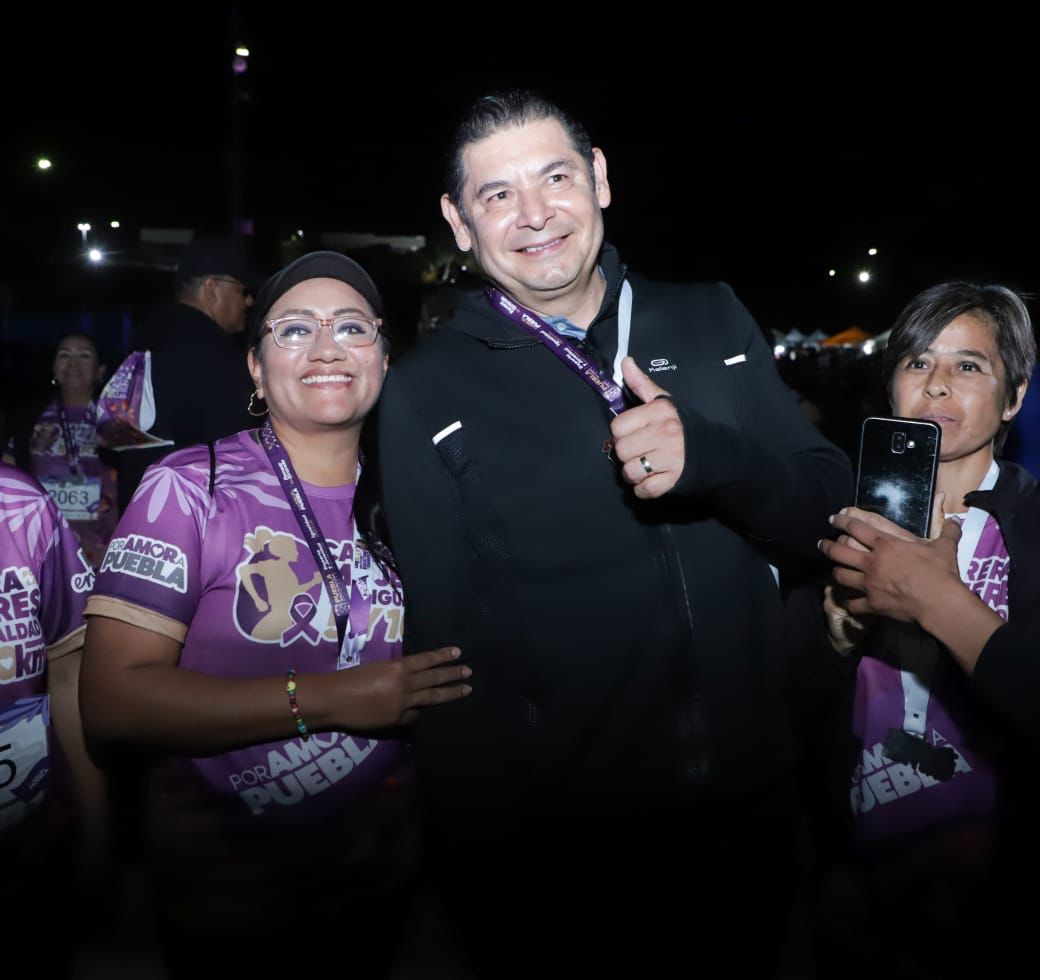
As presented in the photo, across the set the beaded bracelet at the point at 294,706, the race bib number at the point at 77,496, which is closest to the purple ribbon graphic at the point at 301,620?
the beaded bracelet at the point at 294,706

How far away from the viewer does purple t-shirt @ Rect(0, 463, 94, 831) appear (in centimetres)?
207

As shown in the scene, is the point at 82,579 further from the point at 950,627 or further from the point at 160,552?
the point at 950,627

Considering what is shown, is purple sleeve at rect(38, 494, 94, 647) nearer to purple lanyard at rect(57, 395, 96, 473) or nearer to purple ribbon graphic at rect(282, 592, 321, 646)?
purple ribbon graphic at rect(282, 592, 321, 646)

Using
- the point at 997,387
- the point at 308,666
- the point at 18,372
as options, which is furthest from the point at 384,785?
the point at 18,372

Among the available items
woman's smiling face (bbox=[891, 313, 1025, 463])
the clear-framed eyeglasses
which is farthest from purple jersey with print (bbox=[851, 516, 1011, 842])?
the clear-framed eyeglasses

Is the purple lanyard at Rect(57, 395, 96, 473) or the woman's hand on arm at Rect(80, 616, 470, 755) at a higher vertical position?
the purple lanyard at Rect(57, 395, 96, 473)

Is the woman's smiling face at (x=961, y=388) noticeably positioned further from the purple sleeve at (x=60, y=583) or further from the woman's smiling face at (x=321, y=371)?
the purple sleeve at (x=60, y=583)

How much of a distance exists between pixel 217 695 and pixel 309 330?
1047mm

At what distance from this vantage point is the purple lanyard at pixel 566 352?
192 centimetres

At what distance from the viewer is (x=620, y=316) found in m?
2.06

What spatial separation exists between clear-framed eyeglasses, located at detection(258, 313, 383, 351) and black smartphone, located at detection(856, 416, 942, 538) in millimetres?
1432

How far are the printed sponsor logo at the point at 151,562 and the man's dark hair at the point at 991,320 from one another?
7.05ft

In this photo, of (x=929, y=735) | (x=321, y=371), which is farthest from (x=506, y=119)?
(x=929, y=735)

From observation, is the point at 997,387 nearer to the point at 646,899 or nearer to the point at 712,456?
the point at 712,456
